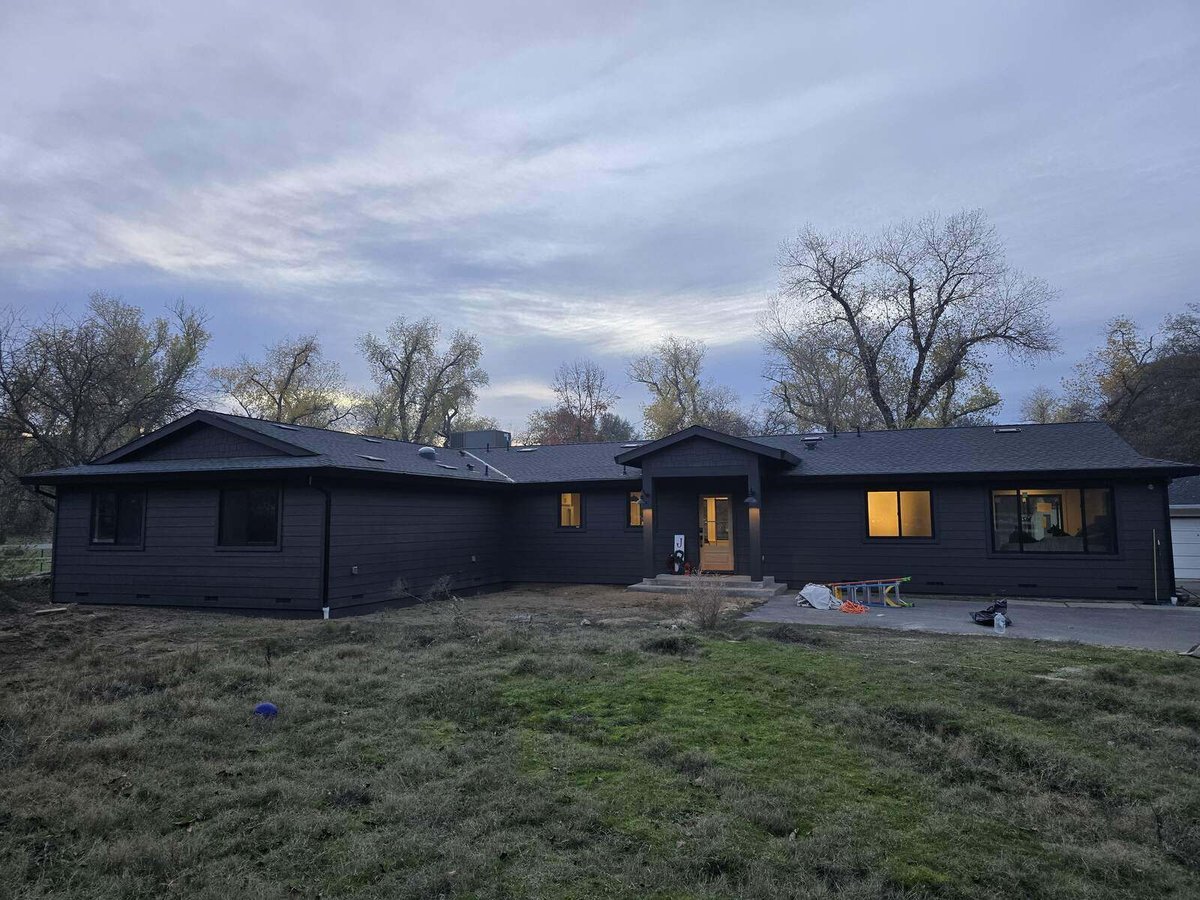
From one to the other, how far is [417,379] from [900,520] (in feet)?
108

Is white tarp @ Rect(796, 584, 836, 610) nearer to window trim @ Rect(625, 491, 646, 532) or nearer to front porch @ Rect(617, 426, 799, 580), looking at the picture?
front porch @ Rect(617, 426, 799, 580)

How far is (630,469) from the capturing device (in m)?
16.3

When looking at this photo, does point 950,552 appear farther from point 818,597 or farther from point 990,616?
point 990,616

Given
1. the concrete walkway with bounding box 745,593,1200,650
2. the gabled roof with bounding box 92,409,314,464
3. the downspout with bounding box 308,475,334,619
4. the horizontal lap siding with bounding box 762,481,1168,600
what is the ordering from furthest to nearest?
1. the horizontal lap siding with bounding box 762,481,1168,600
2. the gabled roof with bounding box 92,409,314,464
3. the downspout with bounding box 308,475,334,619
4. the concrete walkway with bounding box 745,593,1200,650

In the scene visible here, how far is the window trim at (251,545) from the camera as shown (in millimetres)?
11789

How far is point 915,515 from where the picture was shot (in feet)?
46.7

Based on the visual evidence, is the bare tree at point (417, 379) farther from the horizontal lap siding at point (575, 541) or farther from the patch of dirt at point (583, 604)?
the patch of dirt at point (583, 604)

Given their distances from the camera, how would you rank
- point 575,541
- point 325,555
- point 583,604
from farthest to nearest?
point 575,541
point 583,604
point 325,555

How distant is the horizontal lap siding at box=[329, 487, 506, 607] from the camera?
11.9 metres

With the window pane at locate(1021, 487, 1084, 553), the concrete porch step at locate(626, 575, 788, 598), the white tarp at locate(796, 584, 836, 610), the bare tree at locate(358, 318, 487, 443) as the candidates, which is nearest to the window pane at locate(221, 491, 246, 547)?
the concrete porch step at locate(626, 575, 788, 598)

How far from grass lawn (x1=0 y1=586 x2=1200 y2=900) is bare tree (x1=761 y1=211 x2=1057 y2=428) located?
23395 mm

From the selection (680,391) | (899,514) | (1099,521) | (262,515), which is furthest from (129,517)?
(680,391)

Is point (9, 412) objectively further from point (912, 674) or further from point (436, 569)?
point (912, 674)

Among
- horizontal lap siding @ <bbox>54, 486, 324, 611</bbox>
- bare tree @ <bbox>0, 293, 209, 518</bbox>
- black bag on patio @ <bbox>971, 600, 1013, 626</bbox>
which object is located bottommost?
black bag on patio @ <bbox>971, 600, 1013, 626</bbox>
